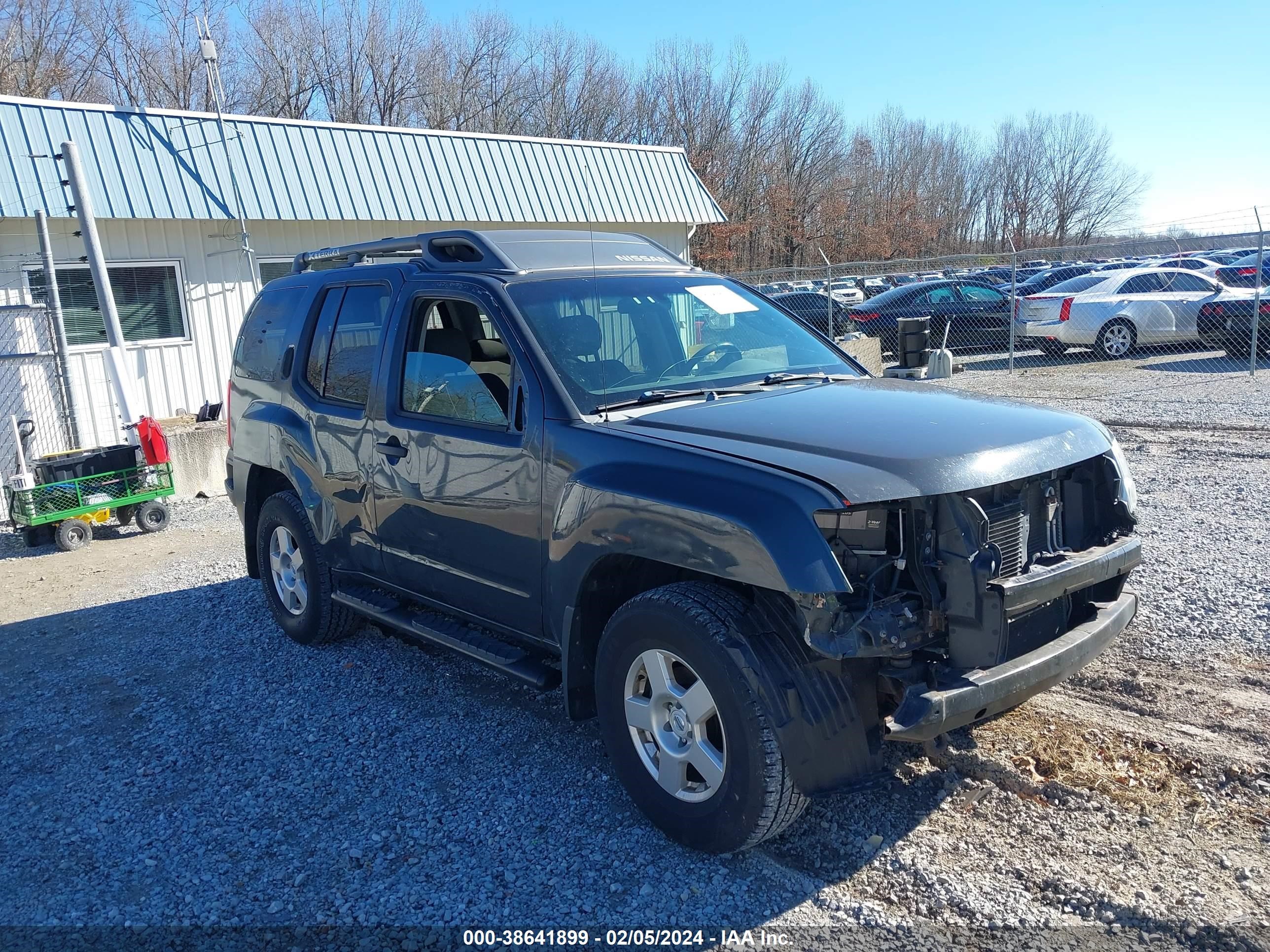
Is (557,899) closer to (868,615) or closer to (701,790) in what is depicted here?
(701,790)

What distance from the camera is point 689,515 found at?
3.21m

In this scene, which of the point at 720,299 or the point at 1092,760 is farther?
the point at 720,299

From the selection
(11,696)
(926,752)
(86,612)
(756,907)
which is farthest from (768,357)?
(86,612)

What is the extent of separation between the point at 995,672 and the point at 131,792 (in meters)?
3.48

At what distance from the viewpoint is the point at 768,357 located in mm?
4590

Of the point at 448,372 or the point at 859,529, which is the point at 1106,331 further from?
the point at 859,529

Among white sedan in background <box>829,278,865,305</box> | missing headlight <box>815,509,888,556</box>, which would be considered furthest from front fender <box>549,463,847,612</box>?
white sedan in background <box>829,278,865,305</box>

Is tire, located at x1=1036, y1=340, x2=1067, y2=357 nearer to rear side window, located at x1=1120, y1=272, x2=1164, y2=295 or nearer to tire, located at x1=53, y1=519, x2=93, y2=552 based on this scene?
rear side window, located at x1=1120, y1=272, x2=1164, y2=295

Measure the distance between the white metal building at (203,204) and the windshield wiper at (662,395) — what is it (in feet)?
27.1

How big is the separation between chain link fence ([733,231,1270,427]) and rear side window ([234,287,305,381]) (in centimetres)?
819

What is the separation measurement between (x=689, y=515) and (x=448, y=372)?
1755mm

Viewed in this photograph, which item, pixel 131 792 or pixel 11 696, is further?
pixel 11 696

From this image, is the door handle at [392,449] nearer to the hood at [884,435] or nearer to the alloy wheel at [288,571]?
the alloy wheel at [288,571]

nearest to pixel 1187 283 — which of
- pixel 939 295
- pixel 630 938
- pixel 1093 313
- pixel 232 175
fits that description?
pixel 1093 313
